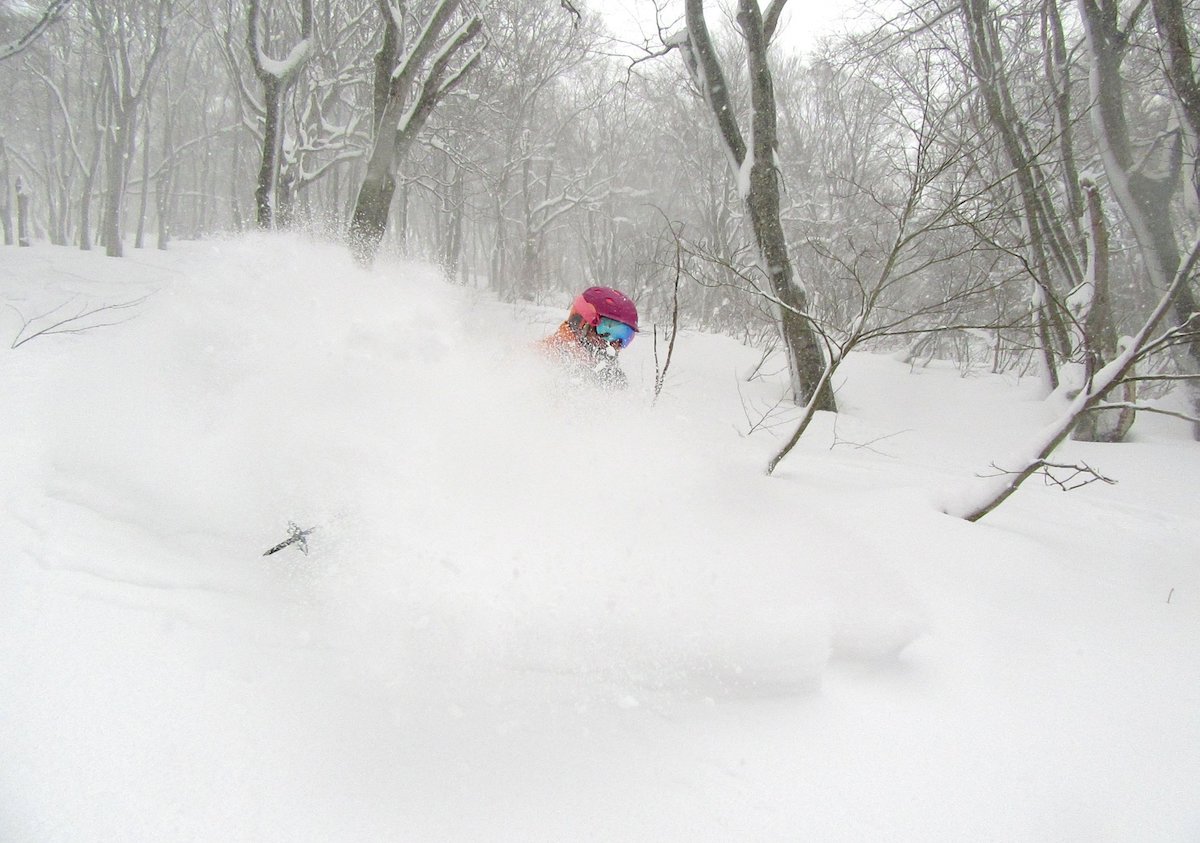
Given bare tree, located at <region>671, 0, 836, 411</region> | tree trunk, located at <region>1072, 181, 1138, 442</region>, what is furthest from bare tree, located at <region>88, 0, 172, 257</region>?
tree trunk, located at <region>1072, 181, 1138, 442</region>

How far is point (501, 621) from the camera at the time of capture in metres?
1.85

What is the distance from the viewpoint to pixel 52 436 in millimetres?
2494

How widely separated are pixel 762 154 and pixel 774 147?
0.79 feet

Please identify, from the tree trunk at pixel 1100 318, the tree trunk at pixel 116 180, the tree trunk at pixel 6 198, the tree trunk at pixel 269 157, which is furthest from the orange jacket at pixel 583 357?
the tree trunk at pixel 6 198

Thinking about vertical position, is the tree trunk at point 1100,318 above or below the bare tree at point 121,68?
below

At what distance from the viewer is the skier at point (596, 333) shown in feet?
13.0

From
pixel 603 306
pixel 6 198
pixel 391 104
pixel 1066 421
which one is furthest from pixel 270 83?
pixel 6 198

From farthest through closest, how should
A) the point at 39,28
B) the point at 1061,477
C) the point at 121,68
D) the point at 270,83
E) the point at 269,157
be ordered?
the point at 121,68
the point at 269,157
the point at 270,83
the point at 39,28
the point at 1061,477

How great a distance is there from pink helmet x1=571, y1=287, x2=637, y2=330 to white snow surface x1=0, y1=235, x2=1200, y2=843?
831 mm

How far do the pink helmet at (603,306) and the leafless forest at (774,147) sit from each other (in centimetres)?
51

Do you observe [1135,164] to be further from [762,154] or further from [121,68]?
[121,68]

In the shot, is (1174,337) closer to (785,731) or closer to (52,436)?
(785,731)

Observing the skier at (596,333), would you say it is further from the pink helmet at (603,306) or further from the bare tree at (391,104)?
the bare tree at (391,104)

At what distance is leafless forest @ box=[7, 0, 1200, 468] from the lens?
4.66 m
